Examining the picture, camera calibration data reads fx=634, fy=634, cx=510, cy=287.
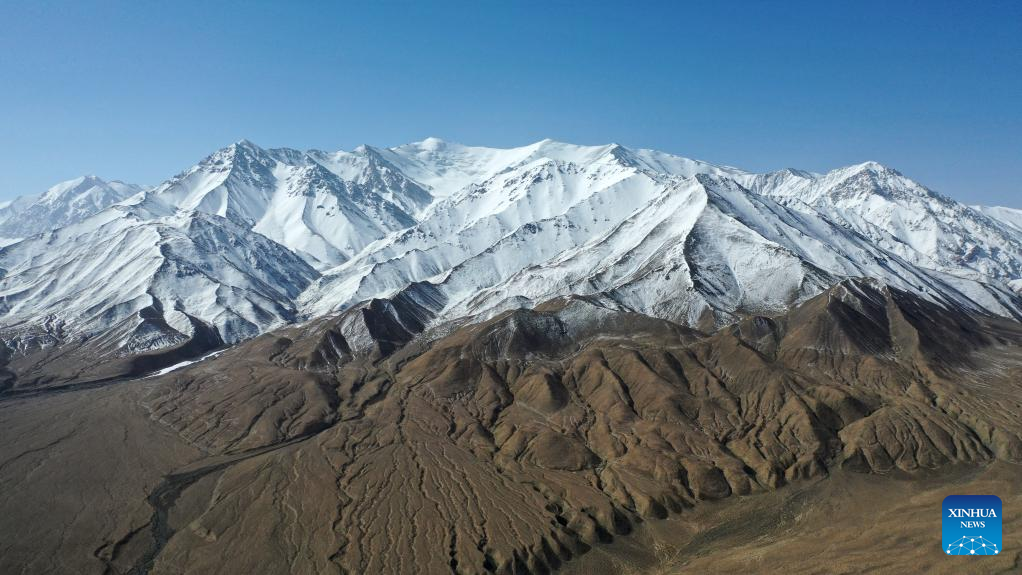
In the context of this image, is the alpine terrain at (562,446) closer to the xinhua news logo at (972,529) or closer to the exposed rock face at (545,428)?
the exposed rock face at (545,428)

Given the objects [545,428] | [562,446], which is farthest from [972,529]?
[545,428]

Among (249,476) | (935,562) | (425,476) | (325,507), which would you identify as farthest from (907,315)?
(249,476)

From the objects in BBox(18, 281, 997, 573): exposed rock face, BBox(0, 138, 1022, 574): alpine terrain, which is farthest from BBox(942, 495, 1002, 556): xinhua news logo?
BBox(18, 281, 997, 573): exposed rock face

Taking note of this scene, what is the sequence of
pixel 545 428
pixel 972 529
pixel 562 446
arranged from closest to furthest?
pixel 972 529, pixel 562 446, pixel 545 428

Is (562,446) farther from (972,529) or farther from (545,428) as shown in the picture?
(972,529)

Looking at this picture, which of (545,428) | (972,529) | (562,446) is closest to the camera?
(972,529)

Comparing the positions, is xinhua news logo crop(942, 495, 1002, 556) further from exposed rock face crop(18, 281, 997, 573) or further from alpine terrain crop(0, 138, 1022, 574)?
exposed rock face crop(18, 281, 997, 573)
